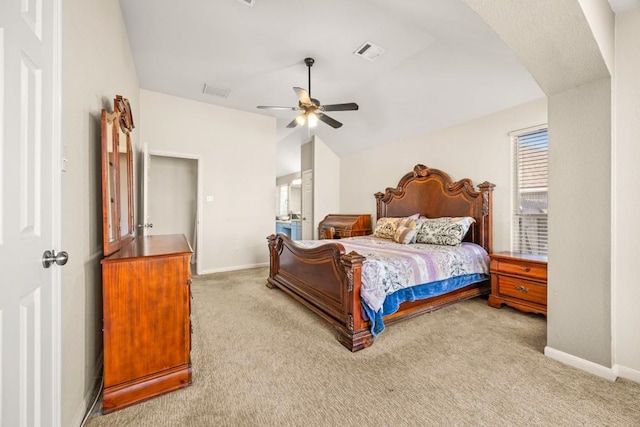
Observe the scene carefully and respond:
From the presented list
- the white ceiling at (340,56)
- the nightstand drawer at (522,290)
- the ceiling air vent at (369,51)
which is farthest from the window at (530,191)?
the ceiling air vent at (369,51)

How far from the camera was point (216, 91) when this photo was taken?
4.25 metres

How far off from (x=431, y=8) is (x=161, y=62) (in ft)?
10.6

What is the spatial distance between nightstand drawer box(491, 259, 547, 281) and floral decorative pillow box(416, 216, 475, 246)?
47 centimetres

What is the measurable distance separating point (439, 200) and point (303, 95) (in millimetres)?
2463

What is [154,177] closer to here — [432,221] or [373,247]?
[373,247]

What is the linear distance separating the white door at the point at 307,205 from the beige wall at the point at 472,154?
1.42m

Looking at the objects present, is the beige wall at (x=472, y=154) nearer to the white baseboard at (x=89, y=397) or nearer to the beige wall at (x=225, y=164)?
the beige wall at (x=225, y=164)

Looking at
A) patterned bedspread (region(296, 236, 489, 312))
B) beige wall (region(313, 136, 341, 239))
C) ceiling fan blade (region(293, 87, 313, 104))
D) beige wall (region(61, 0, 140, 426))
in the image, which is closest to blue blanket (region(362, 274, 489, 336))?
patterned bedspread (region(296, 236, 489, 312))

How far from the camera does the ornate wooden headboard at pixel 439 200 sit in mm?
3490

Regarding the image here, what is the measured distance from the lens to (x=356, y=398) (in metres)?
1.61

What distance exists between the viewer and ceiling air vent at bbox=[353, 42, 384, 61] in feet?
10.2

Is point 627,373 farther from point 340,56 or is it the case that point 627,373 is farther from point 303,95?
point 340,56

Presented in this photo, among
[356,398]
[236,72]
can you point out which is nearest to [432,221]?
[356,398]

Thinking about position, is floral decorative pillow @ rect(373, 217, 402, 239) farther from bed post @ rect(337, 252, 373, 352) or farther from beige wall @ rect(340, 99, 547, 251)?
bed post @ rect(337, 252, 373, 352)
